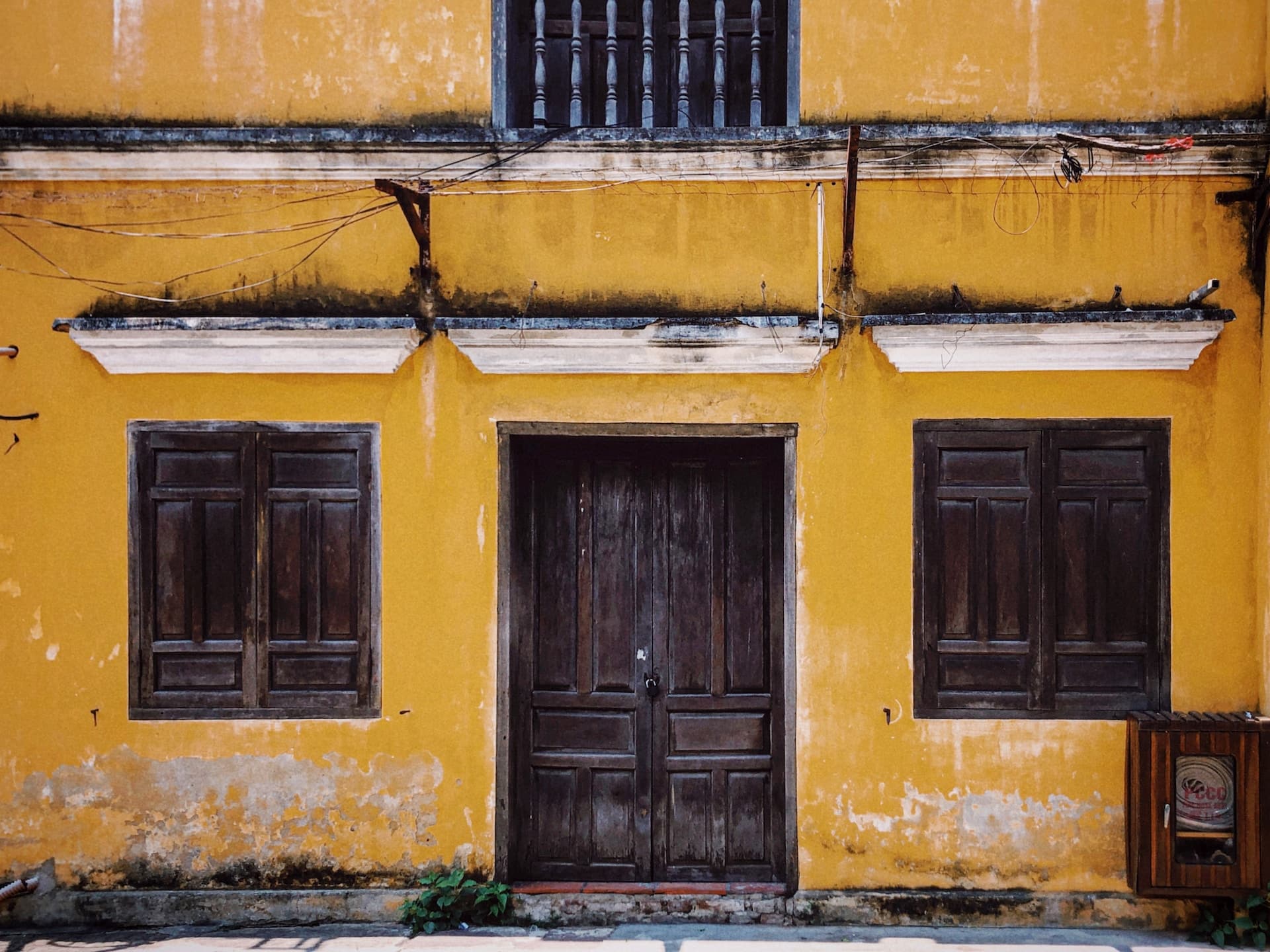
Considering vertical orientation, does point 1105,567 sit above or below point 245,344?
below

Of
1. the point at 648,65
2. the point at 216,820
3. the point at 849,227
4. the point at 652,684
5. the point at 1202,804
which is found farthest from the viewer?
the point at 652,684

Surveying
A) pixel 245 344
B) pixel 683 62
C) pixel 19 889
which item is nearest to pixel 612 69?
pixel 683 62

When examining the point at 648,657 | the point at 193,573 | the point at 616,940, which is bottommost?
the point at 616,940

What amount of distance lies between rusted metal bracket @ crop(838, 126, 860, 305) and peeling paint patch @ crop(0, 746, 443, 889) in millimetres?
3506

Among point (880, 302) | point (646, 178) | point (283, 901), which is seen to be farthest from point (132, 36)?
point (283, 901)

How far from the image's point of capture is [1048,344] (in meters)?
4.50

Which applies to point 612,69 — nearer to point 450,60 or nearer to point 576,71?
point 576,71

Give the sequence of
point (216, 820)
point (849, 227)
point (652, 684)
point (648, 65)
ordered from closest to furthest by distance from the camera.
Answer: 1. point (849, 227)
2. point (216, 820)
3. point (648, 65)
4. point (652, 684)

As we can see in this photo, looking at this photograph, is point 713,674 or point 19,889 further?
point 713,674

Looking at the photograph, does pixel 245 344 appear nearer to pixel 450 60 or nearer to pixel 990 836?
pixel 450 60

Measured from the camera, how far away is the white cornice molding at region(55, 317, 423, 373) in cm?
452

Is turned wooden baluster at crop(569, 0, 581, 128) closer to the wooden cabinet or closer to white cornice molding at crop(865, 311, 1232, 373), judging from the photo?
white cornice molding at crop(865, 311, 1232, 373)

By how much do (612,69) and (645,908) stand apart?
457cm

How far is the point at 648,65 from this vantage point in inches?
187
